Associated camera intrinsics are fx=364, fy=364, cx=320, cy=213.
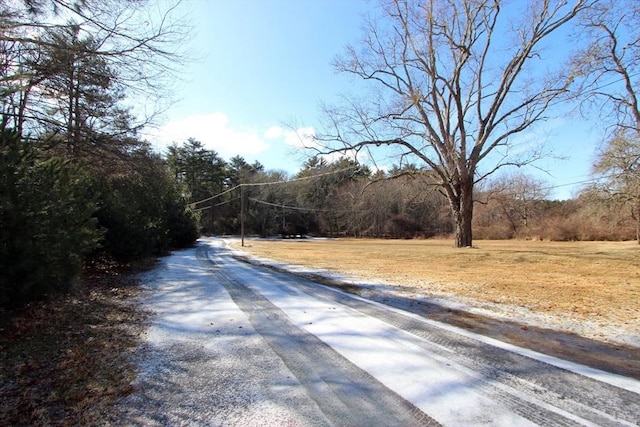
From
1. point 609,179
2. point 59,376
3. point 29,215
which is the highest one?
point 609,179

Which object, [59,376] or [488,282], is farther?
[488,282]

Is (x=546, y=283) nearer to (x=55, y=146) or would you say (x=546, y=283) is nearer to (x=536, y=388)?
(x=536, y=388)

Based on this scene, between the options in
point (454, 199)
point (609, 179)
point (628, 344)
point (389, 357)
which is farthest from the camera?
point (609, 179)

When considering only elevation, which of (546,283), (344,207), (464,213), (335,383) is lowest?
(335,383)

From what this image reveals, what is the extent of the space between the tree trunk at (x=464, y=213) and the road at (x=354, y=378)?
1668 centimetres

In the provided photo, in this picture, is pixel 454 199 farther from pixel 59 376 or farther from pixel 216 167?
pixel 216 167

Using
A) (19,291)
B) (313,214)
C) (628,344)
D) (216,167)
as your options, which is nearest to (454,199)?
(628,344)

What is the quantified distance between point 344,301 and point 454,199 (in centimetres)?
1618

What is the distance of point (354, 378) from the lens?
346cm

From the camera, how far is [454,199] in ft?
69.8

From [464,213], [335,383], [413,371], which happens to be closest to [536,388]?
[413,371]

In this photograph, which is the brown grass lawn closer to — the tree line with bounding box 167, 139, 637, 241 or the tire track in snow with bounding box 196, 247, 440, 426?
the tire track in snow with bounding box 196, 247, 440, 426

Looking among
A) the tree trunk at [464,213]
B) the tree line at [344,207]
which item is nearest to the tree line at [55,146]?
the tree trunk at [464,213]

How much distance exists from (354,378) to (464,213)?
1948 cm
